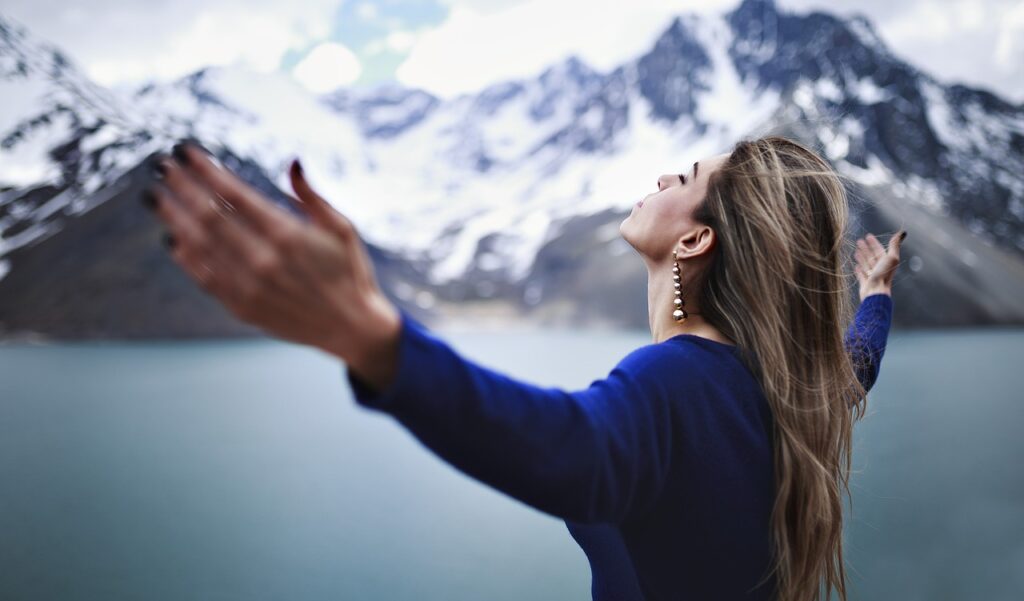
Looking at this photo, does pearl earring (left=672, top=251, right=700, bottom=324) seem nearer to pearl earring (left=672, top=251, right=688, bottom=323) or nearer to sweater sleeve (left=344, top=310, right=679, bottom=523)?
pearl earring (left=672, top=251, right=688, bottom=323)

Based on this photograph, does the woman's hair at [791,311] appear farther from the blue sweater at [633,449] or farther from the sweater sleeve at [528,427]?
the sweater sleeve at [528,427]

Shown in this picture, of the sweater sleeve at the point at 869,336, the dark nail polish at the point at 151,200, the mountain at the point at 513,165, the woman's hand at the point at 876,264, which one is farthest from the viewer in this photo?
the mountain at the point at 513,165

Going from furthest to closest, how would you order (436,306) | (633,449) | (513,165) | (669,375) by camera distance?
(513,165) → (436,306) → (669,375) → (633,449)

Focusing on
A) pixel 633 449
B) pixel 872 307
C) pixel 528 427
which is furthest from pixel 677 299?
pixel 872 307

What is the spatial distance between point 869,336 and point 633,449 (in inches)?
47.1

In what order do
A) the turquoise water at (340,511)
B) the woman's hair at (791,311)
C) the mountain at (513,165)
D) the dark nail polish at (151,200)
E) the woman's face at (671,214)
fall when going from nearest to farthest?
the dark nail polish at (151,200) < the woman's hair at (791,311) < the woman's face at (671,214) < the turquoise water at (340,511) < the mountain at (513,165)

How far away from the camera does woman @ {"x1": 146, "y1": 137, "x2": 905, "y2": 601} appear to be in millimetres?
569

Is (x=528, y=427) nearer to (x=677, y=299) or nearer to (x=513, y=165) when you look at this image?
(x=677, y=299)

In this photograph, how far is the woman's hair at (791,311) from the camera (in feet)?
3.43

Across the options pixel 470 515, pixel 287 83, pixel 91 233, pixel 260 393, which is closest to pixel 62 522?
pixel 470 515

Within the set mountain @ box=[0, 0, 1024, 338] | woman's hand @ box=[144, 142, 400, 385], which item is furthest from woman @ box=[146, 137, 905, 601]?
mountain @ box=[0, 0, 1024, 338]

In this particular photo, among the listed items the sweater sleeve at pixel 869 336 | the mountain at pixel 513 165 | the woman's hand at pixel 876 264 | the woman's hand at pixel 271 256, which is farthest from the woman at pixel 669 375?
the mountain at pixel 513 165

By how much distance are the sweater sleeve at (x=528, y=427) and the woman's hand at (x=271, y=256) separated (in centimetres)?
5

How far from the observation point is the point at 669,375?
90 cm
